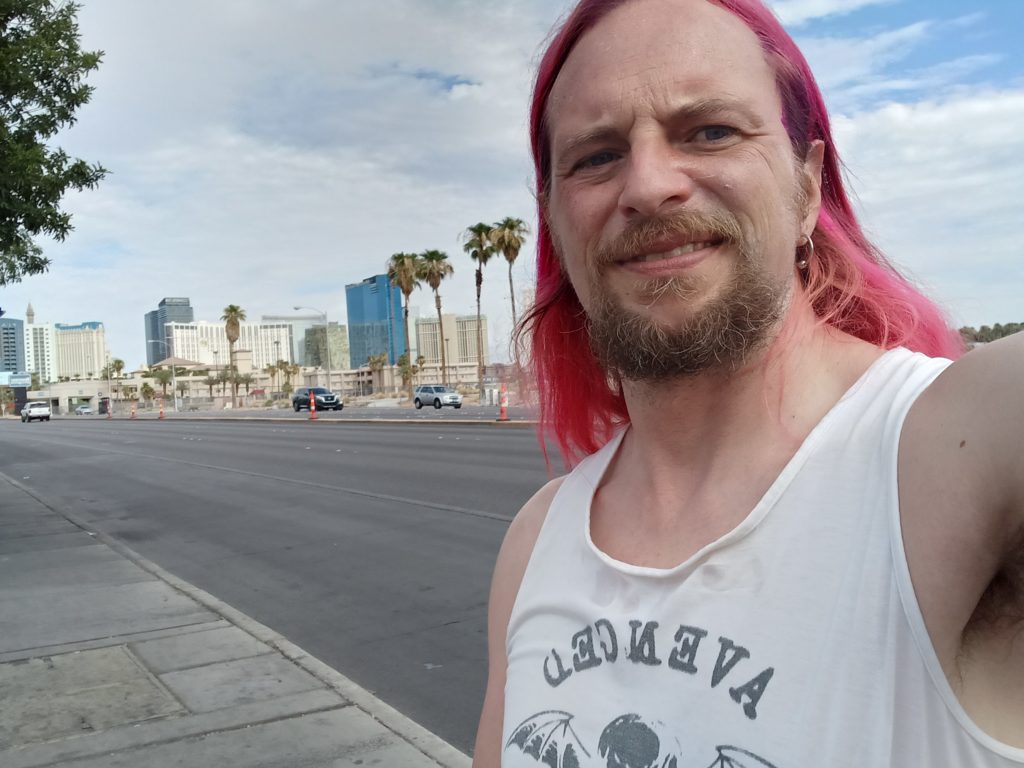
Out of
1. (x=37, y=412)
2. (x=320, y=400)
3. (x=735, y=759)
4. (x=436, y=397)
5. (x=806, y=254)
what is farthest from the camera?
(x=37, y=412)

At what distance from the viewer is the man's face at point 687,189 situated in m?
1.17

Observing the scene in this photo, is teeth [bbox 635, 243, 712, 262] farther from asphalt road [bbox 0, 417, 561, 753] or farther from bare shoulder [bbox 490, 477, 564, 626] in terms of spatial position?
asphalt road [bbox 0, 417, 561, 753]

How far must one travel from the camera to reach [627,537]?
1.31 metres

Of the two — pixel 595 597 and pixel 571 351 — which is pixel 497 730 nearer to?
pixel 595 597

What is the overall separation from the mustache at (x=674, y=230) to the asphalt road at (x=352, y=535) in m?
3.38

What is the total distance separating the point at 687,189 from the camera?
1177 mm

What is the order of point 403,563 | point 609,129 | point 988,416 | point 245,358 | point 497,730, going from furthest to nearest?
point 245,358 < point 403,563 < point 497,730 < point 609,129 < point 988,416

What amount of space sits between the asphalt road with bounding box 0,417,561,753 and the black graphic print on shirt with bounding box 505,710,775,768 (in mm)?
3051

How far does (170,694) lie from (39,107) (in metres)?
7.63

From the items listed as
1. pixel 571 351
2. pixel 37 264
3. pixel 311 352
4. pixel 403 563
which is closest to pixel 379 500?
pixel 403 563

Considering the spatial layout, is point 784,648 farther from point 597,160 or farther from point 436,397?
point 436,397

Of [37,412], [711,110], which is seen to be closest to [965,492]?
[711,110]

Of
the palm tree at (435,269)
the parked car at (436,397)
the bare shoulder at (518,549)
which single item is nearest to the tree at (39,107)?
the bare shoulder at (518,549)

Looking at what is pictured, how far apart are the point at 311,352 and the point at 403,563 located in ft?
485
